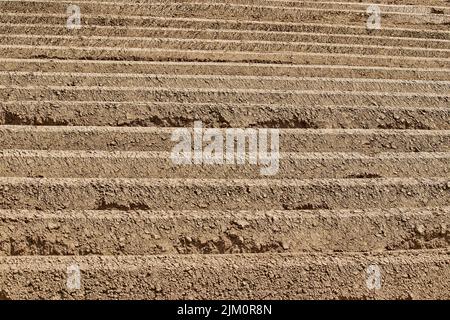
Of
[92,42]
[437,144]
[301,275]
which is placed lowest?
[301,275]

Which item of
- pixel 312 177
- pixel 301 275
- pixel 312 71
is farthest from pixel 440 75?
pixel 301 275

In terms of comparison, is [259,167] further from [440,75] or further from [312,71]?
[440,75]

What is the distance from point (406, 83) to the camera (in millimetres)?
3080

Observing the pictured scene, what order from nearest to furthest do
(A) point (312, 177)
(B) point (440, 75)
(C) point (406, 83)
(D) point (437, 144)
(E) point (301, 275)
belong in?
(E) point (301, 275)
(A) point (312, 177)
(D) point (437, 144)
(C) point (406, 83)
(B) point (440, 75)

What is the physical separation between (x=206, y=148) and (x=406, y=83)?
1351 mm

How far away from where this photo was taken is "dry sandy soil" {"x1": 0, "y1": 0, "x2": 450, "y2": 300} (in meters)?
1.80

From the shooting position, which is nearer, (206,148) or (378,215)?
(378,215)

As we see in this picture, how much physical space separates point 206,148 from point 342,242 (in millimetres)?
696

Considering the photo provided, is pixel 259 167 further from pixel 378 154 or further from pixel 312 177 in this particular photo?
pixel 378 154

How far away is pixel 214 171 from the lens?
2230mm

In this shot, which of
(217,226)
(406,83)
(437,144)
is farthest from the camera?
(406,83)

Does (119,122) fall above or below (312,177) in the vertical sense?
above

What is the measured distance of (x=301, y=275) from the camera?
5.89 feet

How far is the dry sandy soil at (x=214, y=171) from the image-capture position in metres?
1.80
